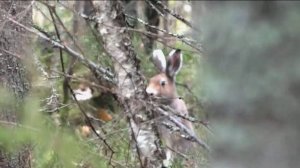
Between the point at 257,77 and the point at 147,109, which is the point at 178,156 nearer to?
the point at 147,109

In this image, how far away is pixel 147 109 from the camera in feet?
15.5

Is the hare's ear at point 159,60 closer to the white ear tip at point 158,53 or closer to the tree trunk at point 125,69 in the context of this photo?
the white ear tip at point 158,53

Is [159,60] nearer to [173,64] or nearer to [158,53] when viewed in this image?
[173,64]

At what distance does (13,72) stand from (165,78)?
205 inches

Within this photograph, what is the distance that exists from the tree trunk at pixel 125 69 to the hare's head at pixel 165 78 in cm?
443

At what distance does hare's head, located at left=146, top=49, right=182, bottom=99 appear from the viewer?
9.48 m

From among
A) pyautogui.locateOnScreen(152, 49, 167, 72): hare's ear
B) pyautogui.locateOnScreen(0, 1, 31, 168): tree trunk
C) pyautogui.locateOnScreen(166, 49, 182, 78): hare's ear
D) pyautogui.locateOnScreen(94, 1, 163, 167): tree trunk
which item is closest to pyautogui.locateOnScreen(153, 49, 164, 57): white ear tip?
pyautogui.locateOnScreen(152, 49, 167, 72): hare's ear

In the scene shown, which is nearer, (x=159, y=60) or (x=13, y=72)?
(x=13, y=72)

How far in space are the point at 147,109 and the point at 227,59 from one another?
10.5 ft

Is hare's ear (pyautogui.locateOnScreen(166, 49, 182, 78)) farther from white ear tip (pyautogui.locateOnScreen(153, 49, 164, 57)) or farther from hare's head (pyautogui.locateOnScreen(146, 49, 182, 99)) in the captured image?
white ear tip (pyautogui.locateOnScreen(153, 49, 164, 57))

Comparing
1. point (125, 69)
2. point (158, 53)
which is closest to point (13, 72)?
point (125, 69)

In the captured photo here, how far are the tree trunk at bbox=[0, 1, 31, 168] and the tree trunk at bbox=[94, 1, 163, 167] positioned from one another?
0.56 m

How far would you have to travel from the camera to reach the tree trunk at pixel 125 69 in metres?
4.70

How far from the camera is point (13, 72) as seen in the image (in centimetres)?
476
